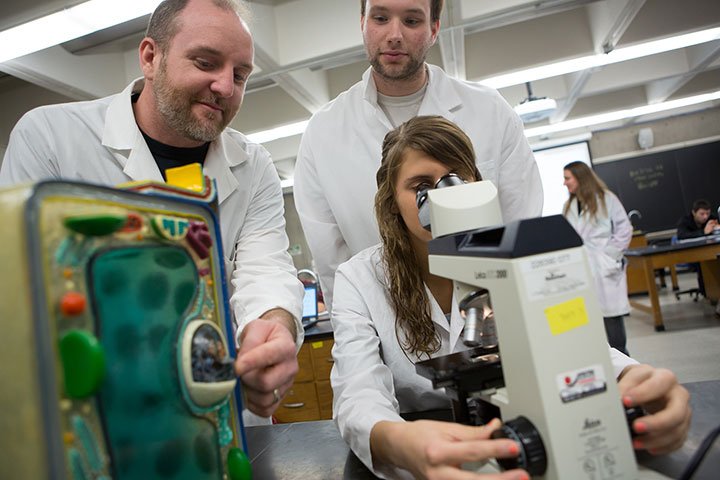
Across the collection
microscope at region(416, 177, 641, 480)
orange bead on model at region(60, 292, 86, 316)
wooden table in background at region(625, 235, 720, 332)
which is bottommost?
wooden table in background at region(625, 235, 720, 332)

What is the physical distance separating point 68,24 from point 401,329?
107 inches

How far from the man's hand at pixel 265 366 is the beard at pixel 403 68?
114cm

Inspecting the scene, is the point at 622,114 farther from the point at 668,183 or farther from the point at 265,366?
the point at 265,366

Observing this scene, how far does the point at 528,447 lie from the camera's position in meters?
0.54

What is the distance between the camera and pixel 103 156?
120cm

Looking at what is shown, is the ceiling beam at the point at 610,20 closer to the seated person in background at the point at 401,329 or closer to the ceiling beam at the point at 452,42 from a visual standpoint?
the ceiling beam at the point at 452,42

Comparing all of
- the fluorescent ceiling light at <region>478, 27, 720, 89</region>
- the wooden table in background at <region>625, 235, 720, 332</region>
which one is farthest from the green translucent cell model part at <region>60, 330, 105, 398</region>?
the wooden table in background at <region>625, 235, 720, 332</region>

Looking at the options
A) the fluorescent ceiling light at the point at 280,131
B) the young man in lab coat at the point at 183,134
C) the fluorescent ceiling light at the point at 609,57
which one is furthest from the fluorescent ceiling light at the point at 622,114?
the young man in lab coat at the point at 183,134

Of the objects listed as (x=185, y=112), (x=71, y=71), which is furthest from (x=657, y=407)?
(x=71, y=71)

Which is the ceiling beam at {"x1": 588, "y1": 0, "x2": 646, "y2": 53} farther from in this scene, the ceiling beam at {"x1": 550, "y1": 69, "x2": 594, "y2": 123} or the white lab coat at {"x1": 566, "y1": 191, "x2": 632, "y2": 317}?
the white lab coat at {"x1": 566, "y1": 191, "x2": 632, "y2": 317}

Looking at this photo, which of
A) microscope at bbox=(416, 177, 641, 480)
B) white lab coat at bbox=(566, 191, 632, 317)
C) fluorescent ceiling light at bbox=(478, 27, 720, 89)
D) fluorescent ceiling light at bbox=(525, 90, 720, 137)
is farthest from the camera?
fluorescent ceiling light at bbox=(525, 90, 720, 137)

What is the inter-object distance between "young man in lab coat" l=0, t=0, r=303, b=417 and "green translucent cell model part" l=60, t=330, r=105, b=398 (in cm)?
59

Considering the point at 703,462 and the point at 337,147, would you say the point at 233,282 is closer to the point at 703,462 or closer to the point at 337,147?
the point at 337,147

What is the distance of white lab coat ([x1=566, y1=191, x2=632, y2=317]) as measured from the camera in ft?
12.5
